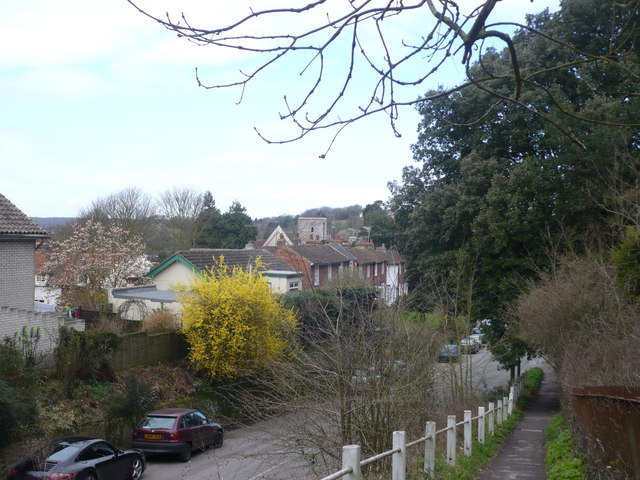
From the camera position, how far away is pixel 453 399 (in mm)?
16266

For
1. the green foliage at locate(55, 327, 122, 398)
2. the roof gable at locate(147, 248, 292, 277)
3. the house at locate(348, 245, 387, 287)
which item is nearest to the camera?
the green foliage at locate(55, 327, 122, 398)

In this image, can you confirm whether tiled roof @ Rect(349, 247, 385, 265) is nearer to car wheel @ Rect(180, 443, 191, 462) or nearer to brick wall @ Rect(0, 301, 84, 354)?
brick wall @ Rect(0, 301, 84, 354)

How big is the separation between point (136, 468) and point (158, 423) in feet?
8.05

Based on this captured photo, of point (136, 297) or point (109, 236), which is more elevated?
point (109, 236)

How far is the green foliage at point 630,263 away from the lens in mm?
12516

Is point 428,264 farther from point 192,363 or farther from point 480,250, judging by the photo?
point 192,363

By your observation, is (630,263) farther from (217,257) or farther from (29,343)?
(217,257)

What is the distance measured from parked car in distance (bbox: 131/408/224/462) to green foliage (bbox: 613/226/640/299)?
10627mm

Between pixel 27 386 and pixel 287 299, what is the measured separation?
14549mm

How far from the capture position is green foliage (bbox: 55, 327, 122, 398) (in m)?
18.0

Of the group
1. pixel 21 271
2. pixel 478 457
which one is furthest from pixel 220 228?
pixel 478 457

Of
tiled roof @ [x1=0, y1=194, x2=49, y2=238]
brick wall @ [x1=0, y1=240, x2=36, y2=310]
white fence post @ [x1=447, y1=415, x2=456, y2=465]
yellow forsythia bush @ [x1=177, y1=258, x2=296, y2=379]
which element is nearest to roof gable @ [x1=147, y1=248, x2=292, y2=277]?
yellow forsythia bush @ [x1=177, y1=258, x2=296, y2=379]

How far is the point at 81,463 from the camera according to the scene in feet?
41.4

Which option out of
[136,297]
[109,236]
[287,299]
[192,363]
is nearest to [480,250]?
[287,299]
